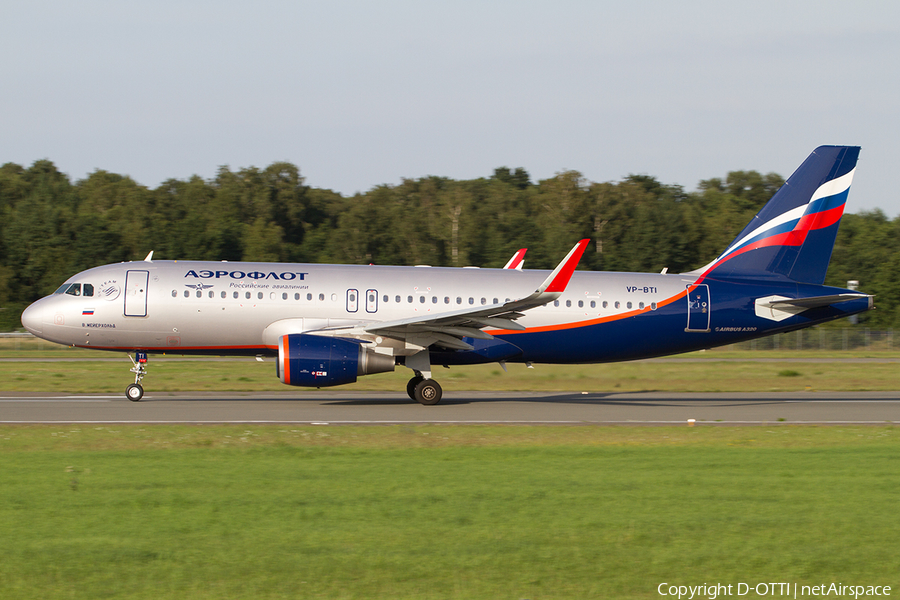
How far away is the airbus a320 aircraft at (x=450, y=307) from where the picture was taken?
64.7ft

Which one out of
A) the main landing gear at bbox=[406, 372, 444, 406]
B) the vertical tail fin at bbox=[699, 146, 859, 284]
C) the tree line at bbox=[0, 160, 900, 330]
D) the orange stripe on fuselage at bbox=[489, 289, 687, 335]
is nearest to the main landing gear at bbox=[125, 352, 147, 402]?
the main landing gear at bbox=[406, 372, 444, 406]

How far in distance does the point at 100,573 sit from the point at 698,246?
227ft

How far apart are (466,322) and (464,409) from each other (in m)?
2.01

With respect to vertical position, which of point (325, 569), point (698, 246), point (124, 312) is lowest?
point (325, 569)

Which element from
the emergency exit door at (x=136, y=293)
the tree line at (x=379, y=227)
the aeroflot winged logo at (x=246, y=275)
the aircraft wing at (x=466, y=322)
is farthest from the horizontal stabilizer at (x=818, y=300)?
the tree line at (x=379, y=227)

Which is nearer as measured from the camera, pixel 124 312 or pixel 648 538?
pixel 648 538

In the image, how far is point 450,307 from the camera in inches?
820

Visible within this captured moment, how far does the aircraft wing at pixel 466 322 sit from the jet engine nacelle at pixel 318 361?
776 millimetres

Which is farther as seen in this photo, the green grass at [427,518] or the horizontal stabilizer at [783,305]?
the horizontal stabilizer at [783,305]

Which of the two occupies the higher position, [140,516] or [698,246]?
[698,246]

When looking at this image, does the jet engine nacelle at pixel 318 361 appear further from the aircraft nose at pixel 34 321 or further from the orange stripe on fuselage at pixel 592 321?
the aircraft nose at pixel 34 321

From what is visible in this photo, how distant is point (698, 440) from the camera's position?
568 inches

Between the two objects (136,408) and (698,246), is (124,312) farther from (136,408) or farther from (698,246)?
(698,246)

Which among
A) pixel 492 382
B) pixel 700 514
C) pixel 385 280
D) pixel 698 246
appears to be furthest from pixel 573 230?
pixel 700 514
